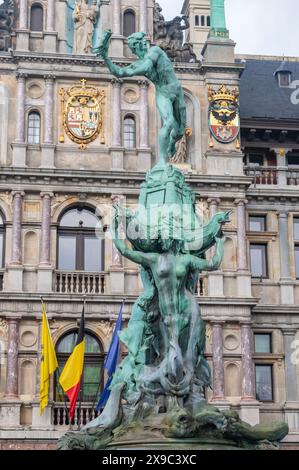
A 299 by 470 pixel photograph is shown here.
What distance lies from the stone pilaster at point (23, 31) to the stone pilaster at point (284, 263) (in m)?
11.7

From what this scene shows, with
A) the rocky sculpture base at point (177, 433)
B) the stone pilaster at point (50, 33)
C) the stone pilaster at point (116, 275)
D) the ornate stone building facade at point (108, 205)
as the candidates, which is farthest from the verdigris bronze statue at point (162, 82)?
the stone pilaster at point (50, 33)

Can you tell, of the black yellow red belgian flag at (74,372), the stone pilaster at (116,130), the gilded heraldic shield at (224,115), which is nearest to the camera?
the black yellow red belgian flag at (74,372)

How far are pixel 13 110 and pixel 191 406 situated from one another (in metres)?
21.7

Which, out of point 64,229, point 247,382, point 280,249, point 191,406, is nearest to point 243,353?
point 247,382

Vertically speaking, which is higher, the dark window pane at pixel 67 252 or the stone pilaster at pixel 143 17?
the stone pilaster at pixel 143 17

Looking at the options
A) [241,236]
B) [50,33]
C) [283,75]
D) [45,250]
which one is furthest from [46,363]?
[283,75]

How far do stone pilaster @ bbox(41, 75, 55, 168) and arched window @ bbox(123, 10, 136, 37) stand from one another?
155 inches

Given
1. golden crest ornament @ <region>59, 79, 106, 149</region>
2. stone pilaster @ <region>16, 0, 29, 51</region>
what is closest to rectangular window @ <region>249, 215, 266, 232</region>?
golden crest ornament @ <region>59, 79, 106, 149</region>

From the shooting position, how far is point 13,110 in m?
37.6

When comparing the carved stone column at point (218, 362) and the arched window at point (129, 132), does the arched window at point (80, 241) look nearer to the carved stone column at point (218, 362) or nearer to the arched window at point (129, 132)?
the arched window at point (129, 132)

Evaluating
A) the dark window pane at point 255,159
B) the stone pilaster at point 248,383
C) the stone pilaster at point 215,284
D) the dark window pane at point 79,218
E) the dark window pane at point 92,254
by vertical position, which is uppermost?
the dark window pane at point 255,159

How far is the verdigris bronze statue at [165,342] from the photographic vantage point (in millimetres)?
17328

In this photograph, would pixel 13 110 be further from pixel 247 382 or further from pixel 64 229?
pixel 247 382

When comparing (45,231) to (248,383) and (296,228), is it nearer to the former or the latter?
(248,383)
